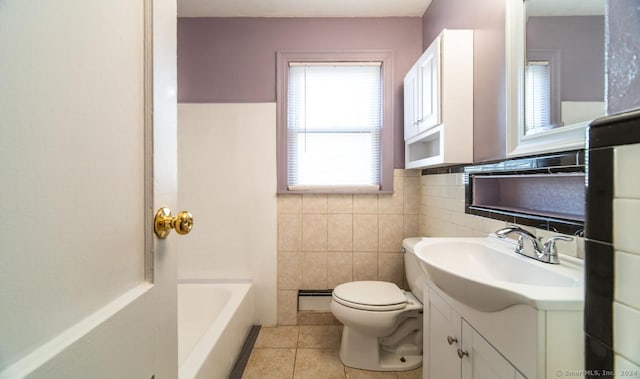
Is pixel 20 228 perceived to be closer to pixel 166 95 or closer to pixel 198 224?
pixel 166 95

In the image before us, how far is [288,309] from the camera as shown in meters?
2.08

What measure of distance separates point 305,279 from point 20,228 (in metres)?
1.92

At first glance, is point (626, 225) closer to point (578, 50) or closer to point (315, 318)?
point (578, 50)

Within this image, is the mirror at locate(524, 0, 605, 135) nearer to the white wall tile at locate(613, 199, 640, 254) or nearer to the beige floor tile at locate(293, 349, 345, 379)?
the white wall tile at locate(613, 199, 640, 254)

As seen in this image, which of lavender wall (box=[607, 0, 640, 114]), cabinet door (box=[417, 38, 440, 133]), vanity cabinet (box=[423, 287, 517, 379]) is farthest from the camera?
cabinet door (box=[417, 38, 440, 133])

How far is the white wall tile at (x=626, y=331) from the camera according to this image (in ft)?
1.22

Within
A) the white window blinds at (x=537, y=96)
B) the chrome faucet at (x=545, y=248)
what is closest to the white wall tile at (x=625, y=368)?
the chrome faucet at (x=545, y=248)

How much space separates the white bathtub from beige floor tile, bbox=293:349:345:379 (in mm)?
400

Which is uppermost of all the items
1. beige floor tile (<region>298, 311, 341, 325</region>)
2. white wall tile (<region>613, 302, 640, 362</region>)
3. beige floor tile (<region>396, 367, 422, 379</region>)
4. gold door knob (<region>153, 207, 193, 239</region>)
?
gold door knob (<region>153, 207, 193, 239</region>)

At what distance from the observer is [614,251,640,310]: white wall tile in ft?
1.24

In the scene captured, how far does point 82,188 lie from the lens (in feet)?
1.23

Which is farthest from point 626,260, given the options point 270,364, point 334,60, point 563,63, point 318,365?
point 334,60

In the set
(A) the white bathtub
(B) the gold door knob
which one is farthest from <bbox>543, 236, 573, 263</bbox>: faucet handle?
(A) the white bathtub

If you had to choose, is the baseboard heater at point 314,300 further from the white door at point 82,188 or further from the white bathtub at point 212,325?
A: the white door at point 82,188
